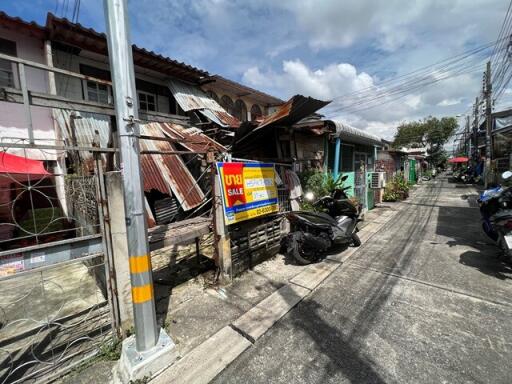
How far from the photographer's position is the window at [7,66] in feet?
17.3

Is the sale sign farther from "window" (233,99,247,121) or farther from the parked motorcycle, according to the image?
"window" (233,99,247,121)

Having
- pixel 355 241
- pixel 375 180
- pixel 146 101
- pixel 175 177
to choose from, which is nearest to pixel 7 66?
pixel 146 101

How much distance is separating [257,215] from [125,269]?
7.79 feet

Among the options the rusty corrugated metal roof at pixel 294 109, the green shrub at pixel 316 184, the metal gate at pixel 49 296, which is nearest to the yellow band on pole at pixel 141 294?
the metal gate at pixel 49 296

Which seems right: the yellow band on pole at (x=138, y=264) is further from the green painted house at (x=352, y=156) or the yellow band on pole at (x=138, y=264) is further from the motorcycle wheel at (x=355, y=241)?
the green painted house at (x=352, y=156)

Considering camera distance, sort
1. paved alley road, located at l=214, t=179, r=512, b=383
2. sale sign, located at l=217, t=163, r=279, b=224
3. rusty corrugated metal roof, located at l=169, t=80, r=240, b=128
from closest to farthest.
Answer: paved alley road, located at l=214, t=179, r=512, b=383 → sale sign, located at l=217, t=163, r=279, b=224 → rusty corrugated metal roof, located at l=169, t=80, r=240, b=128

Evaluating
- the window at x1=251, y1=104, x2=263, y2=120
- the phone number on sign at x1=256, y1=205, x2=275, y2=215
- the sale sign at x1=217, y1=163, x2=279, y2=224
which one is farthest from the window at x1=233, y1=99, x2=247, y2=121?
the phone number on sign at x1=256, y1=205, x2=275, y2=215

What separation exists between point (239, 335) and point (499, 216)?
4726 millimetres

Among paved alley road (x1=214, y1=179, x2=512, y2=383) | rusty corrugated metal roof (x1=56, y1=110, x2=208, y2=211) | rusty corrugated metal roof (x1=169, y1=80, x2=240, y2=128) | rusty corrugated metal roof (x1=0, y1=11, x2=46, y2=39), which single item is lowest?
paved alley road (x1=214, y1=179, x2=512, y2=383)

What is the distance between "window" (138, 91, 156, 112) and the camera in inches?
288

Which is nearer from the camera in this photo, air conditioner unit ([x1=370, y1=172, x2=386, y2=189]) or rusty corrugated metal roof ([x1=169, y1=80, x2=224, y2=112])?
A: rusty corrugated metal roof ([x1=169, y1=80, x2=224, y2=112])

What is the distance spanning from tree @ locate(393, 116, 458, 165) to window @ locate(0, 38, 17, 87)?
4390cm

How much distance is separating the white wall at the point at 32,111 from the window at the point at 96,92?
869 mm

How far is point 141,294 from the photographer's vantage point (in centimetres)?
227
